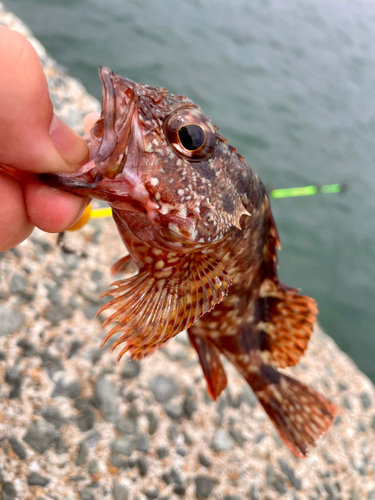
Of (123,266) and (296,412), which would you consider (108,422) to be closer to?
(123,266)

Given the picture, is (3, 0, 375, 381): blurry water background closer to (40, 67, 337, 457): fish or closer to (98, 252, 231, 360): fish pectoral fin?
(40, 67, 337, 457): fish

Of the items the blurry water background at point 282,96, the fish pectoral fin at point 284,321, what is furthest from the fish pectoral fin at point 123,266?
the blurry water background at point 282,96

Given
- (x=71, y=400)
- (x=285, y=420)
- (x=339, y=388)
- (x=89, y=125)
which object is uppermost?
(x=89, y=125)

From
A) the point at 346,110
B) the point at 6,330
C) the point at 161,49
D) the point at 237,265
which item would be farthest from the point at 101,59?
the point at 237,265

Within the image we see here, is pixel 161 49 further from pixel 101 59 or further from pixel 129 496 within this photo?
pixel 129 496

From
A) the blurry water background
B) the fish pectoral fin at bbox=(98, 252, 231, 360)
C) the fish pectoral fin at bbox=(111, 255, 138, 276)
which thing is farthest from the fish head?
the blurry water background

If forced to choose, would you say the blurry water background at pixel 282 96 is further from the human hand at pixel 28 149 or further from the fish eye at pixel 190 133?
the human hand at pixel 28 149

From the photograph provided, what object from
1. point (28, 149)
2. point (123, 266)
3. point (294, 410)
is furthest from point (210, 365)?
point (28, 149)
